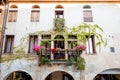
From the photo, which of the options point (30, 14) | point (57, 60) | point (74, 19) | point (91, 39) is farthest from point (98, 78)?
point (30, 14)

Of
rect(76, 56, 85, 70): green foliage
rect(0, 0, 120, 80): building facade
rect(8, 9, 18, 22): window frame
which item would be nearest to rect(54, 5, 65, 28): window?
rect(0, 0, 120, 80): building facade

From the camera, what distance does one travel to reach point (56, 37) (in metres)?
14.8

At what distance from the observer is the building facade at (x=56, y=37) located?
1351 centimetres

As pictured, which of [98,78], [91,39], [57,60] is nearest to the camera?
[57,60]

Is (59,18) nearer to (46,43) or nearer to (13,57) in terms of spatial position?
(46,43)

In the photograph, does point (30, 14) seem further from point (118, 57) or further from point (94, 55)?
point (118, 57)

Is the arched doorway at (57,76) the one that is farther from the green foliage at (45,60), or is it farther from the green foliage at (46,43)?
the green foliage at (46,43)

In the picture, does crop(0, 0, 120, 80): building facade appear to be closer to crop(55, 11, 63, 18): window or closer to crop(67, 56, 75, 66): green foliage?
crop(55, 11, 63, 18): window

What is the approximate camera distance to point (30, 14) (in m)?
15.4

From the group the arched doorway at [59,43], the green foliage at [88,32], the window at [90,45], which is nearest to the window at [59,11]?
the green foliage at [88,32]

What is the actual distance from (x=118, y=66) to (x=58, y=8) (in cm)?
762

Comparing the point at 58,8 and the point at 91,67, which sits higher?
the point at 58,8

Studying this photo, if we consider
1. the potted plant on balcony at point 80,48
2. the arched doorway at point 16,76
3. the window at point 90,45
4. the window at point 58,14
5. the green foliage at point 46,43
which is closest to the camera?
the potted plant on balcony at point 80,48

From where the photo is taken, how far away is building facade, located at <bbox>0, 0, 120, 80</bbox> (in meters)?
13.5
